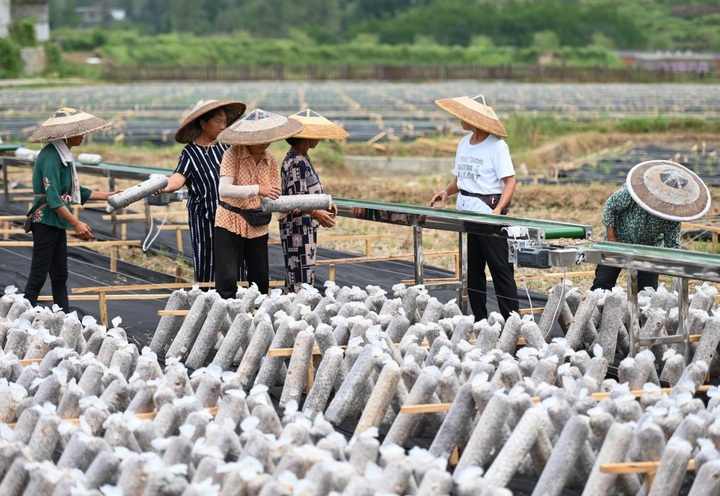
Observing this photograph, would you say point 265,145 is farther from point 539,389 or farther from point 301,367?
point 539,389

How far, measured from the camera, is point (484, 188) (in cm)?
714

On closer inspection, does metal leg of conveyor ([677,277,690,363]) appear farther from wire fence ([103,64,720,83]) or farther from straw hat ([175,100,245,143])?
wire fence ([103,64,720,83])

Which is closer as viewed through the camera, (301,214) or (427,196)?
(301,214)

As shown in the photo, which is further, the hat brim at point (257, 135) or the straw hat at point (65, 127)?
the straw hat at point (65, 127)

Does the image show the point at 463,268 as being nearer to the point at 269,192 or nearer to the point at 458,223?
the point at 458,223

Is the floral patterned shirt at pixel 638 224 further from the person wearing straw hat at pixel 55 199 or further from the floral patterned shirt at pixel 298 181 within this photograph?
the person wearing straw hat at pixel 55 199

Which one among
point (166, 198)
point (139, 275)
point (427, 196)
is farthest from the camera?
point (427, 196)

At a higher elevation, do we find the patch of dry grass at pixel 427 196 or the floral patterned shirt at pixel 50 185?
the floral patterned shirt at pixel 50 185

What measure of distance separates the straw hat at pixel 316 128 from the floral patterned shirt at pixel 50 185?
1.41m

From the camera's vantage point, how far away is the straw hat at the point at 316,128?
7141mm

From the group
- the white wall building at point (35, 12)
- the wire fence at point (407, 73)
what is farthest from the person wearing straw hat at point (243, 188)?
the white wall building at point (35, 12)

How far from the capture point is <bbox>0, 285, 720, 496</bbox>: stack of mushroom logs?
13.1 ft

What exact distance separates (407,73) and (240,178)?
153 feet

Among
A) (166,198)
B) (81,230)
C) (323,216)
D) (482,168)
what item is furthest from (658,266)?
(166,198)
